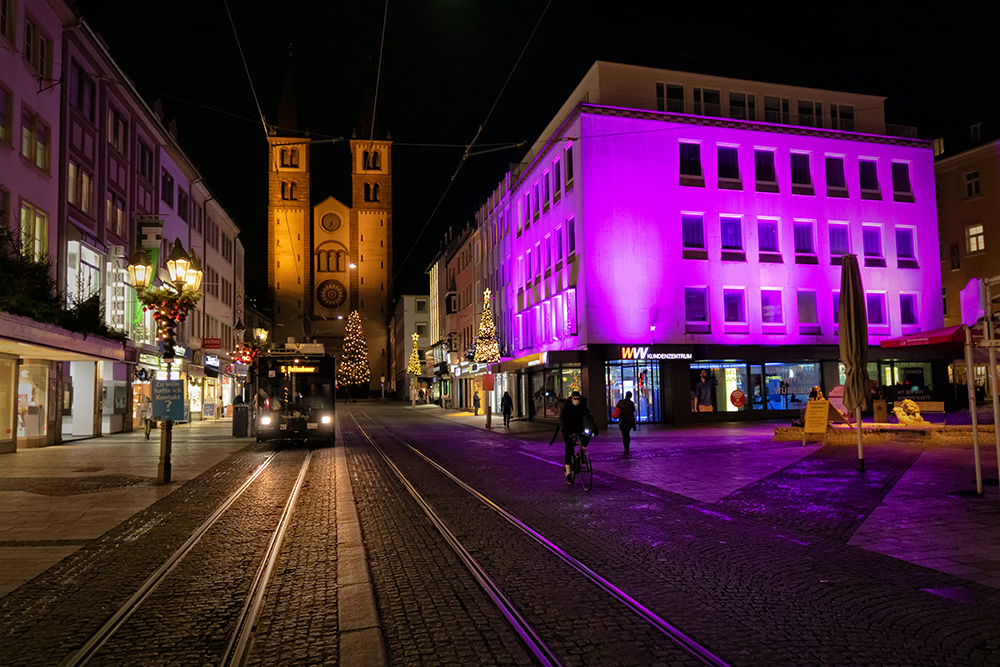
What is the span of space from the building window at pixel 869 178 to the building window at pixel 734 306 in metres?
8.98

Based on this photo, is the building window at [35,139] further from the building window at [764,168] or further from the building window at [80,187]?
the building window at [764,168]

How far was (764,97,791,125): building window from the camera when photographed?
1400 inches

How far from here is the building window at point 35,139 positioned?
22078mm

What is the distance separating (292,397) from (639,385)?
14919mm

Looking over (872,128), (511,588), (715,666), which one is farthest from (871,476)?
(872,128)

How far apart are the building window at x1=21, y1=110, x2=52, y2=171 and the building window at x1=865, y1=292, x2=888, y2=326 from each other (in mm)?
34464

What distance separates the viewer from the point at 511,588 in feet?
21.0

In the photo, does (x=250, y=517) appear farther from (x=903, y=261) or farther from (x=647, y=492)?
(x=903, y=261)

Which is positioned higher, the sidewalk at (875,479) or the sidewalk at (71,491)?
the sidewalk at (71,491)

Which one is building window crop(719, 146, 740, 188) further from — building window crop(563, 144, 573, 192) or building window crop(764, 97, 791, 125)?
building window crop(563, 144, 573, 192)

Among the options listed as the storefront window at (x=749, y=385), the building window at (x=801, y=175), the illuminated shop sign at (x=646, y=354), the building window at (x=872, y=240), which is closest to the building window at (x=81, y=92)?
the illuminated shop sign at (x=646, y=354)

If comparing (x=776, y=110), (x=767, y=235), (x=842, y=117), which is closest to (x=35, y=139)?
(x=767, y=235)

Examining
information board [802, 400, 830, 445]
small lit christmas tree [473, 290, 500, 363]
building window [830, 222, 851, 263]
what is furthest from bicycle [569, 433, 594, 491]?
small lit christmas tree [473, 290, 500, 363]

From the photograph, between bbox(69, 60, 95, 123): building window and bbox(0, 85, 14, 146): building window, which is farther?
bbox(69, 60, 95, 123): building window
